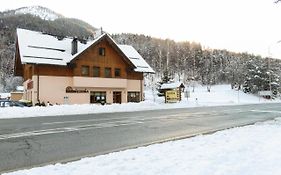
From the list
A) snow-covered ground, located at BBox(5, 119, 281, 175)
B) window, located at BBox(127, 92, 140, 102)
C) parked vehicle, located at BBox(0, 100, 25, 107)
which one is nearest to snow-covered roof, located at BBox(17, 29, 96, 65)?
parked vehicle, located at BBox(0, 100, 25, 107)

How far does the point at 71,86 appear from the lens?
1575 inches

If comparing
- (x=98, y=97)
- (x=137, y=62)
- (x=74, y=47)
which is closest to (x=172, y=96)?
(x=137, y=62)

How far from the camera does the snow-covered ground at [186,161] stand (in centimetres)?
630

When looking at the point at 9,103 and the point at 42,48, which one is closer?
the point at 9,103

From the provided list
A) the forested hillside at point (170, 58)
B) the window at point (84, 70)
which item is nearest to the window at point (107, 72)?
the window at point (84, 70)

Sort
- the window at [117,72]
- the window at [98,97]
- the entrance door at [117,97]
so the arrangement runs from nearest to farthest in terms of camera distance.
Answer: the window at [98,97] < the window at [117,72] < the entrance door at [117,97]

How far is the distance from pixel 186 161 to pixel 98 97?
117ft

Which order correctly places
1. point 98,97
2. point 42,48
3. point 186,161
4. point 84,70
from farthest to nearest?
point 98,97
point 84,70
point 42,48
point 186,161

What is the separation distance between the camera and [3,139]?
1115 centimetres

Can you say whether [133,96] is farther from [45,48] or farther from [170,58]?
[170,58]

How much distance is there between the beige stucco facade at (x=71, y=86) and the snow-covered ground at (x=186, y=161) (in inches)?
1202

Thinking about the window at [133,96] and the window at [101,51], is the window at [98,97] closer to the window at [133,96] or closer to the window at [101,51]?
the window at [133,96]

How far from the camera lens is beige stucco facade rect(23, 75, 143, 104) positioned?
A: 37812mm

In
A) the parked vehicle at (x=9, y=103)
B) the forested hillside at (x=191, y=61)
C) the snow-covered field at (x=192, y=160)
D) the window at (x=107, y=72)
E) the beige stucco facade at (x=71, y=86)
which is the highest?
the forested hillside at (x=191, y=61)
